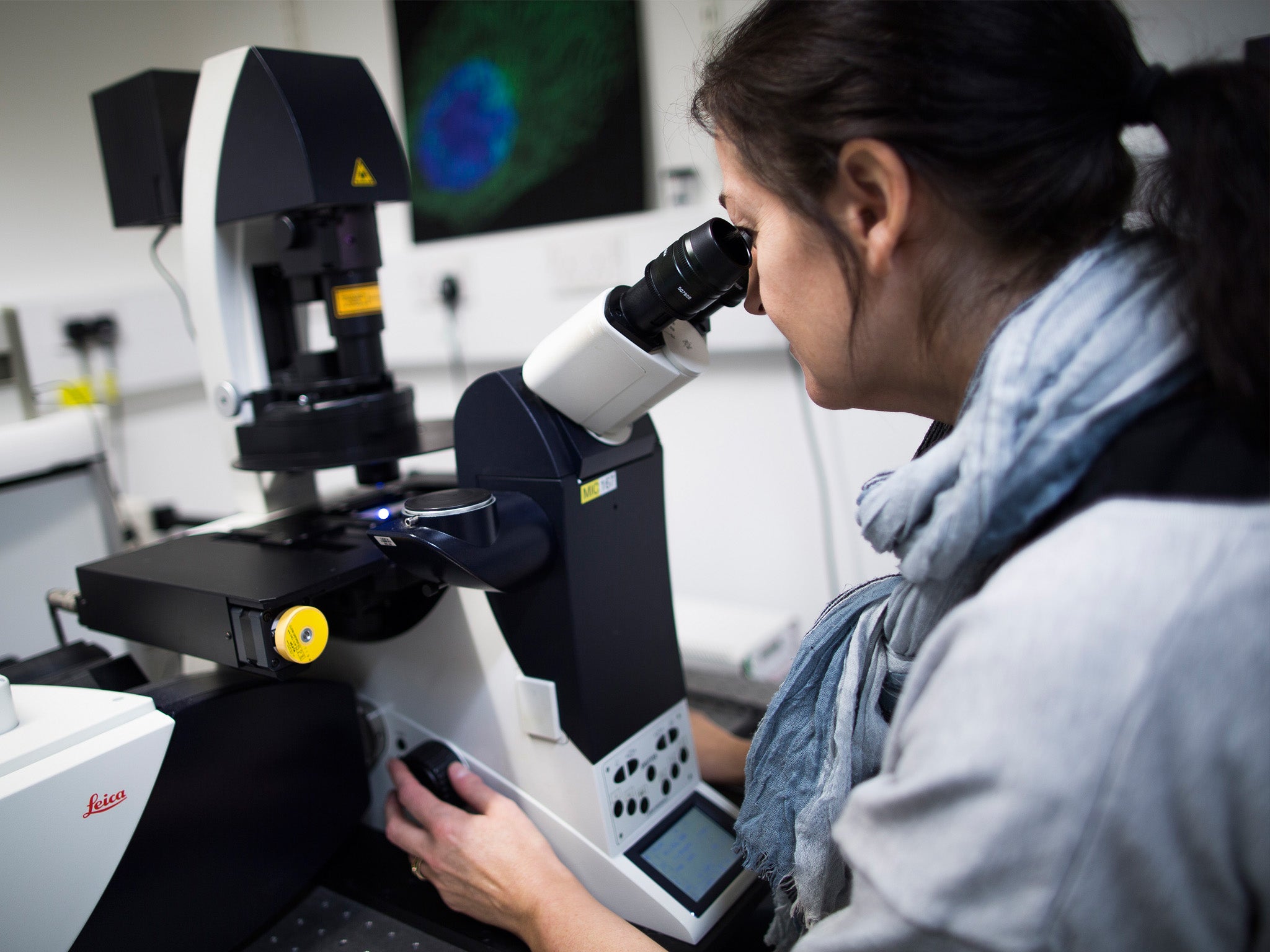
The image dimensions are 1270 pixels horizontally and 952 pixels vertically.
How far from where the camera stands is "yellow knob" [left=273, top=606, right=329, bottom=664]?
2.13 ft

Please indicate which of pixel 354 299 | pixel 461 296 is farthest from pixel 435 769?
pixel 461 296

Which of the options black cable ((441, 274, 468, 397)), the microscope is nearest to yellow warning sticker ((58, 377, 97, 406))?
black cable ((441, 274, 468, 397))

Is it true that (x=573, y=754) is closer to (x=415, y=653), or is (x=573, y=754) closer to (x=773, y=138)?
(x=415, y=653)

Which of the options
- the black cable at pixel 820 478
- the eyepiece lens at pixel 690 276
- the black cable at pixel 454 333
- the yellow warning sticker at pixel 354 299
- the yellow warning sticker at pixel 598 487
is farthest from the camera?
the black cable at pixel 454 333

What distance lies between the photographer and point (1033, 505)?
0.47 metres

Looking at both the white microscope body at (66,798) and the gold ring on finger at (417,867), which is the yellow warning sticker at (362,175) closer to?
the white microscope body at (66,798)

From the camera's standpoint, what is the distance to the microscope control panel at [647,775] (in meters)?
0.76

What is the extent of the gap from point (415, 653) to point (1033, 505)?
2.01ft

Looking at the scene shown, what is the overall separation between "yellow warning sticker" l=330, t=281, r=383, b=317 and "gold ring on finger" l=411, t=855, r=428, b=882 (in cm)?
55

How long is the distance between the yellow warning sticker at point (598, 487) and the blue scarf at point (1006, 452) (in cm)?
26

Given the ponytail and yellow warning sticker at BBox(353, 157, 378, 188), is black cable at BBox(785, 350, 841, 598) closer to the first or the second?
yellow warning sticker at BBox(353, 157, 378, 188)

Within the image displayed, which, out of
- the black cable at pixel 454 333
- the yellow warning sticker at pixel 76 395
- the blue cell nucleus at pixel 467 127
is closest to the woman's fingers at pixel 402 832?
the black cable at pixel 454 333

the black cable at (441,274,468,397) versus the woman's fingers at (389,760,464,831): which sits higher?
the black cable at (441,274,468,397)

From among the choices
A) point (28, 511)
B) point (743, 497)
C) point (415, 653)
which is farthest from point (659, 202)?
point (28, 511)
